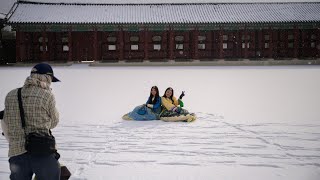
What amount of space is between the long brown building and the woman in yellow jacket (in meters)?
21.5

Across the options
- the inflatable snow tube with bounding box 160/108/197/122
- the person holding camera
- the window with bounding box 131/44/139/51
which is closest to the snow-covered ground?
the inflatable snow tube with bounding box 160/108/197/122

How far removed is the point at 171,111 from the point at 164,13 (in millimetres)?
24005

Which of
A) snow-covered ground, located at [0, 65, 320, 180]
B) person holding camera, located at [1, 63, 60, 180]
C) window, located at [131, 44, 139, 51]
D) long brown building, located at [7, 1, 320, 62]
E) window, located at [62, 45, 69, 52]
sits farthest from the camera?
window, located at [62, 45, 69, 52]

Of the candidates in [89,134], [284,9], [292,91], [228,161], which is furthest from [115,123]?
[284,9]

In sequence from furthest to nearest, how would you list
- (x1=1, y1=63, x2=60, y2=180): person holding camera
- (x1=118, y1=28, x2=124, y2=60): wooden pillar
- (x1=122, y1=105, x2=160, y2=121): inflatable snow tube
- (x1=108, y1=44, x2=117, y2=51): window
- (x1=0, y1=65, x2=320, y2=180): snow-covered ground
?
(x1=108, y1=44, x2=117, y2=51): window < (x1=118, y1=28, x2=124, y2=60): wooden pillar < (x1=122, y1=105, x2=160, y2=121): inflatable snow tube < (x1=0, y1=65, x2=320, y2=180): snow-covered ground < (x1=1, y1=63, x2=60, y2=180): person holding camera

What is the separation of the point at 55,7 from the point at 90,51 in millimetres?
5456

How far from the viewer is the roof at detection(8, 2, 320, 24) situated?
2984cm

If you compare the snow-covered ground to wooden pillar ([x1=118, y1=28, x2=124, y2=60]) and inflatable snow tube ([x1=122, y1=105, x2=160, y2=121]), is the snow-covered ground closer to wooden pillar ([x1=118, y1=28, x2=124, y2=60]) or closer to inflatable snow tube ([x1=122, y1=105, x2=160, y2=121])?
inflatable snow tube ([x1=122, y1=105, x2=160, y2=121])

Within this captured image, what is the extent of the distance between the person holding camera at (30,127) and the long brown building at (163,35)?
26.7 m

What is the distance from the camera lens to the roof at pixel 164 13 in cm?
2984

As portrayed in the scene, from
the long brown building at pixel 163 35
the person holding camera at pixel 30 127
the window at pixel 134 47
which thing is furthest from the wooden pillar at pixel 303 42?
the person holding camera at pixel 30 127

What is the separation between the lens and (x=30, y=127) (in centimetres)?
300

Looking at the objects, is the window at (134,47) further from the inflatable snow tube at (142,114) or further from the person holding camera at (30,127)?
the person holding camera at (30,127)

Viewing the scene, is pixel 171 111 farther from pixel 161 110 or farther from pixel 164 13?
pixel 164 13
